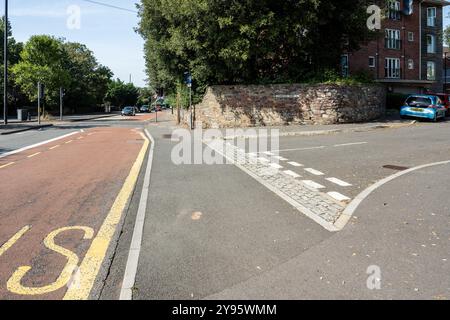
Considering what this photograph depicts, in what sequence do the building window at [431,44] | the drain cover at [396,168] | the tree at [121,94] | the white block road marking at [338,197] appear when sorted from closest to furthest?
the white block road marking at [338,197], the drain cover at [396,168], the building window at [431,44], the tree at [121,94]

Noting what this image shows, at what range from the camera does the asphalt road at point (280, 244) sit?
3674 mm

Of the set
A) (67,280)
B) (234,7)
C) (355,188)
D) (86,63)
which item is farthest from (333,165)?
(86,63)

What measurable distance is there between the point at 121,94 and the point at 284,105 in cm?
7350

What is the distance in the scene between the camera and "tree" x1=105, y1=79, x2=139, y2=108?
283ft

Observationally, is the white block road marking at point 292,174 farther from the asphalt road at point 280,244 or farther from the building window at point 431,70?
the building window at point 431,70

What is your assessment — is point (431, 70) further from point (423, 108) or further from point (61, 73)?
point (61, 73)

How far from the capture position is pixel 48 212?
6.36m

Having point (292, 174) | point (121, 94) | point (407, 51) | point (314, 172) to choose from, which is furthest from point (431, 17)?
point (121, 94)

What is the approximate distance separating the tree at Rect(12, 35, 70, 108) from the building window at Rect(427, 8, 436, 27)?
146ft

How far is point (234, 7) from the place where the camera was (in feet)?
66.1

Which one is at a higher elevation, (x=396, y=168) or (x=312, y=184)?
(x=396, y=168)

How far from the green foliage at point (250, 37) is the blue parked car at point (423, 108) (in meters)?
4.94

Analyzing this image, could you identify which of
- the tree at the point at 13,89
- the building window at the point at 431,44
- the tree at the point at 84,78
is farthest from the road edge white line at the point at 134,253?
the tree at the point at 84,78
